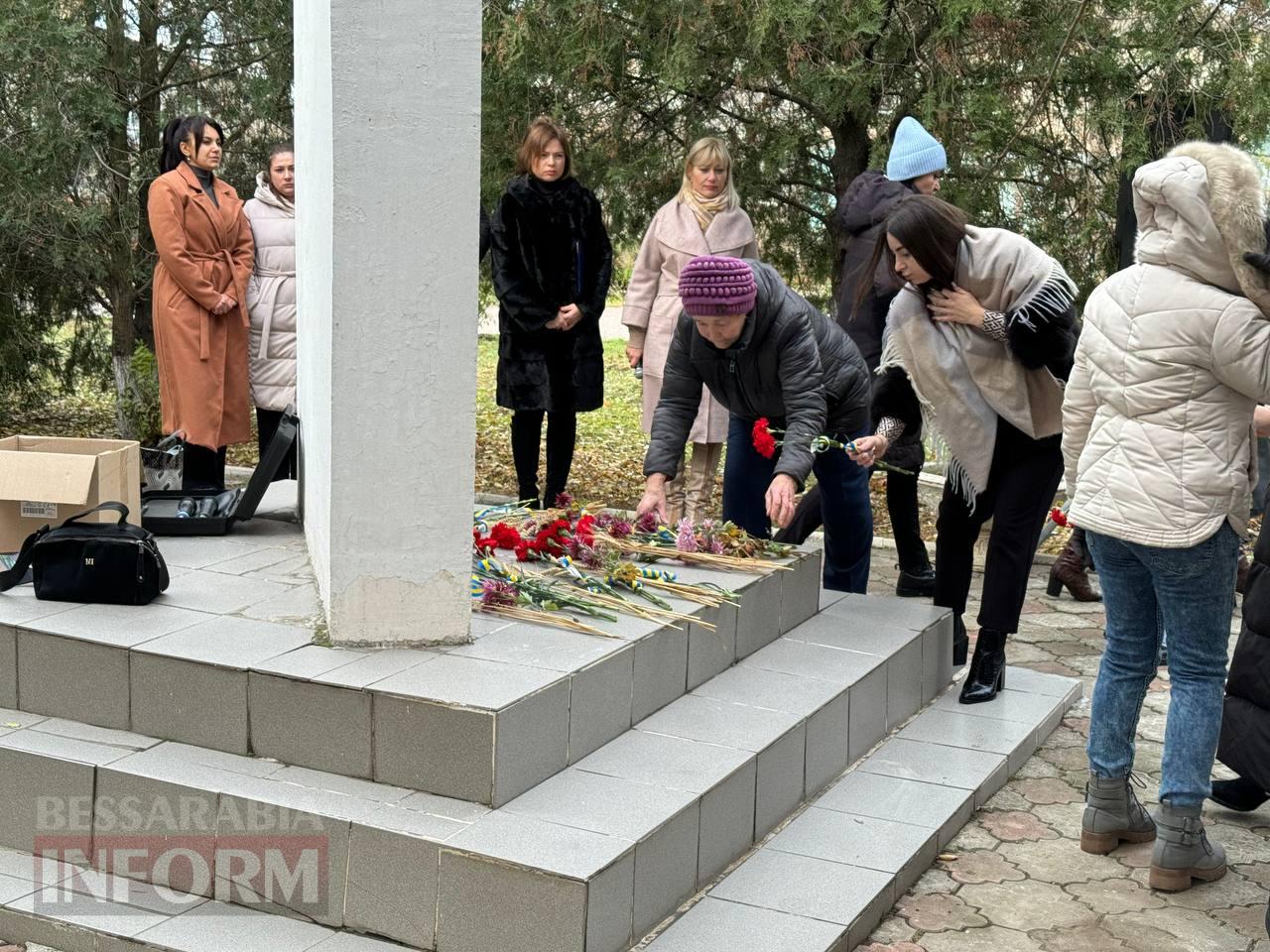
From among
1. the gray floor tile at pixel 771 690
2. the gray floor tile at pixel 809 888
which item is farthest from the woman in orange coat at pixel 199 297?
the gray floor tile at pixel 809 888

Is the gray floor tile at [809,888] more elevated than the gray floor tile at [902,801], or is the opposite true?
the gray floor tile at [902,801]

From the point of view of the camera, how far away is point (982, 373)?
181 inches

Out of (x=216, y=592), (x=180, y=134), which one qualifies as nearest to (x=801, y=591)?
(x=216, y=592)

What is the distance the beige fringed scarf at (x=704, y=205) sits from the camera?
6684 millimetres

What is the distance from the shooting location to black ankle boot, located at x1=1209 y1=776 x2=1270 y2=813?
14.1 ft

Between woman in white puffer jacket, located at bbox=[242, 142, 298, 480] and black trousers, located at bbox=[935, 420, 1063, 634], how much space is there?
9.99 ft

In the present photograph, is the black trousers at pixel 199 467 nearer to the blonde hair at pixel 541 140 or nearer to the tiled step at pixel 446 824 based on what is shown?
the blonde hair at pixel 541 140

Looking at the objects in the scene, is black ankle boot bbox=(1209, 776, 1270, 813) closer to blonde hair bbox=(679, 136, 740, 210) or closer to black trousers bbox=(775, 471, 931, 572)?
black trousers bbox=(775, 471, 931, 572)

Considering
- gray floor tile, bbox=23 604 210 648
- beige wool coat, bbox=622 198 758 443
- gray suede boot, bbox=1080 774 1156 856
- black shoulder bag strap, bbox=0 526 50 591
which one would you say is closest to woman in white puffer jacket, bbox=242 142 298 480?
beige wool coat, bbox=622 198 758 443

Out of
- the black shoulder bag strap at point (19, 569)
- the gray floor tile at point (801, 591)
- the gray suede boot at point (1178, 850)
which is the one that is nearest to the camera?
the gray suede boot at point (1178, 850)

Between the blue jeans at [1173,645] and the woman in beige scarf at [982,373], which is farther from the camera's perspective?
the woman in beige scarf at [982,373]

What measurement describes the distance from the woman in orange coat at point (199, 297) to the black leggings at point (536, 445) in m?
1.26

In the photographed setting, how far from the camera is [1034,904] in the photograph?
12.1ft

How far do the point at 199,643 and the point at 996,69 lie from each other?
16.7ft
